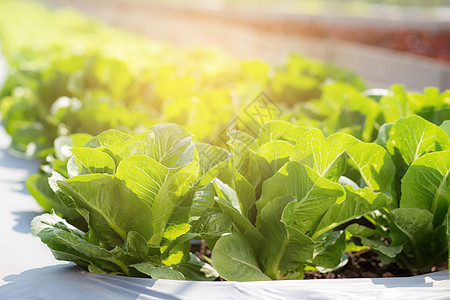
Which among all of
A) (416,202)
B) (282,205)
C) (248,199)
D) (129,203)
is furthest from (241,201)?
(416,202)

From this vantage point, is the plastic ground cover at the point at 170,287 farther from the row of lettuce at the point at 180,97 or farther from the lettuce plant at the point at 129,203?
the row of lettuce at the point at 180,97

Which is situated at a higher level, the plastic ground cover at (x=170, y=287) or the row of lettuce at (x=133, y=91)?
the row of lettuce at (x=133, y=91)

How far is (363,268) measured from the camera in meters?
2.25

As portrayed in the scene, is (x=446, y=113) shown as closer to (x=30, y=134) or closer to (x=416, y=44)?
(x=30, y=134)

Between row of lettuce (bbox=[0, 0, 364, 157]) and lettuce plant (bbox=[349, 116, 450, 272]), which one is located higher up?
row of lettuce (bbox=[0, 0, 364, 157])

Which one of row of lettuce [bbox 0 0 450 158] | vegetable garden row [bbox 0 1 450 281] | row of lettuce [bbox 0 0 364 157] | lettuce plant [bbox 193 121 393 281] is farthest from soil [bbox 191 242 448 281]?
row of lettuce [bbox 0 0 364 157]

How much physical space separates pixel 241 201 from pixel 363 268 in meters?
0.67

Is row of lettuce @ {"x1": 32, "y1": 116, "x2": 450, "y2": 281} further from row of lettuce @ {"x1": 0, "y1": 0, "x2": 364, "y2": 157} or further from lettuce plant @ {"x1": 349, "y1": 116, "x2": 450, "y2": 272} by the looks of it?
row of lettuce @ {"x1": 0, "y1": 0, "x2": 364, "y2": 157}

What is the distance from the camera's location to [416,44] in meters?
11.9

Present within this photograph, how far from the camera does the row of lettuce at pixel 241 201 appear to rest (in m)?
1.74

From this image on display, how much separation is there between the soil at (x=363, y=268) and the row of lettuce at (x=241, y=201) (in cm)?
12

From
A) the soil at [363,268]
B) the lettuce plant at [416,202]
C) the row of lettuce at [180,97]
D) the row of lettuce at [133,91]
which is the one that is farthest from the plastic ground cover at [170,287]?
the row of lettuce at [133,91]

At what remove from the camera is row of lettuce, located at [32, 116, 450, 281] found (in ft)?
5.71

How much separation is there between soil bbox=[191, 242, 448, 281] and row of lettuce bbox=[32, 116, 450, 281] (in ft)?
0.39
